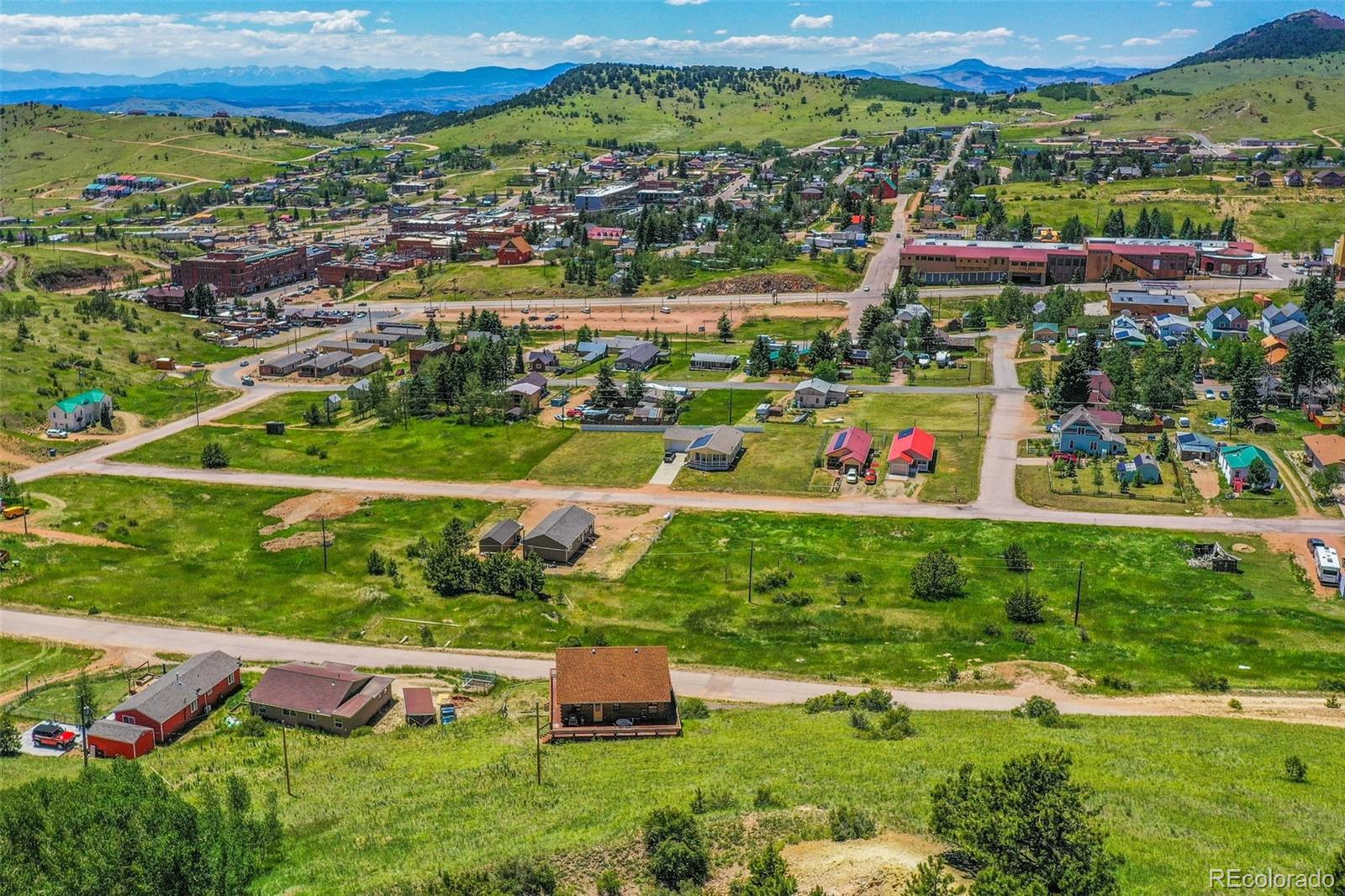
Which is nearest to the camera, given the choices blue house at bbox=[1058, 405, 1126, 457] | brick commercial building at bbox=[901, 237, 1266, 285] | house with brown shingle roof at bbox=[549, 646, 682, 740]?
house with brown shingle roof at bbox=[549, 646, 682, 740]

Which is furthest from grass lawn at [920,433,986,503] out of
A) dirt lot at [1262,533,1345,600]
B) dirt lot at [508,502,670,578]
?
dirt lot at [508,502,670,578]

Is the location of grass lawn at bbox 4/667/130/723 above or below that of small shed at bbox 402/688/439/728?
below

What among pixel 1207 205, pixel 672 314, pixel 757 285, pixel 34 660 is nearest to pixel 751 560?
pixel 34 660

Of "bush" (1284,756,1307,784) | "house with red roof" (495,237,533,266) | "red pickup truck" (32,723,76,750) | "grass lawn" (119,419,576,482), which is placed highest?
"house with red roof" (495,237,533,266)

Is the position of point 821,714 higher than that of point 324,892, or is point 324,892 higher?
point 324,892

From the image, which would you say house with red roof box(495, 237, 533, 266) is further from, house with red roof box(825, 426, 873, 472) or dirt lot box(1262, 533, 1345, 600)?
dirt lot box(1262, 533, 1345, 600)

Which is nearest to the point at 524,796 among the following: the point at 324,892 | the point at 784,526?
the point at 324,892

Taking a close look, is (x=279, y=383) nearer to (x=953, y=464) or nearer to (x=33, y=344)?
(x=33, y=344)
